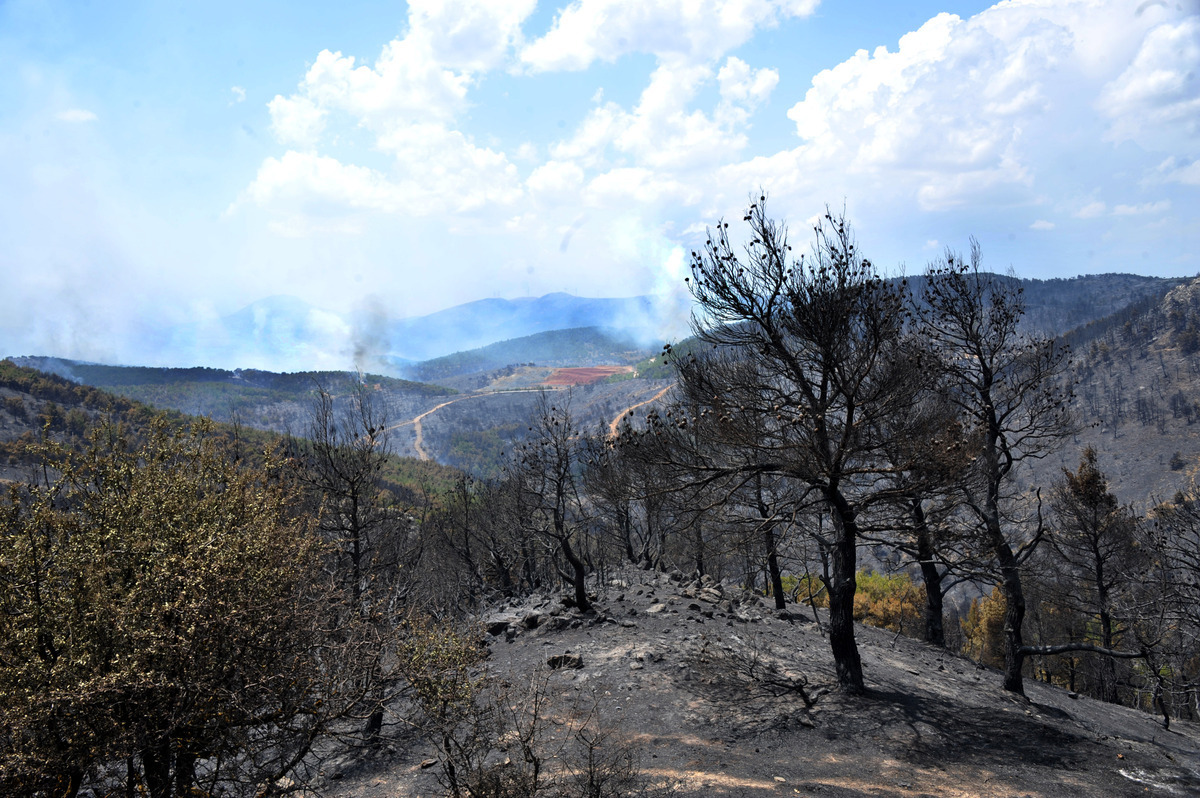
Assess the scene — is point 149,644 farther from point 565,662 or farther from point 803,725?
point 803,725

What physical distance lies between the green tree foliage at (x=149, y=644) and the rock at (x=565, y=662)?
6.82 metres

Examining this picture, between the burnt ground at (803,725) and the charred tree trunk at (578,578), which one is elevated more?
the charred tree trunk at (578,578)

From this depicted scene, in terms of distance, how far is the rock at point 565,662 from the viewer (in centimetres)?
1323

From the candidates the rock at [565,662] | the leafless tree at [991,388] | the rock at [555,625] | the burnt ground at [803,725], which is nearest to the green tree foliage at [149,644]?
the burnt ground at [803,725]

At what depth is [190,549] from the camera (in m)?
6.04

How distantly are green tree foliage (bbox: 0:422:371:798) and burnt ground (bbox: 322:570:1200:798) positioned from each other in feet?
12.5

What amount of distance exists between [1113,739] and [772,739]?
6553 mm

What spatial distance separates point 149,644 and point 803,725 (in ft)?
31.5

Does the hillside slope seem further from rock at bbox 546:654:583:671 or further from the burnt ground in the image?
rock at bbox 546:654:583:671

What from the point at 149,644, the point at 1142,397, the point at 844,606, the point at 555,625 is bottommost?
the point at 555,625

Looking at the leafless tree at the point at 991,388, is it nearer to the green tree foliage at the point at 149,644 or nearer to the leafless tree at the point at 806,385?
the leafless tree at the point at 806,385

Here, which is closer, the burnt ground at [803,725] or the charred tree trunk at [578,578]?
the burnt ground at [803,725]

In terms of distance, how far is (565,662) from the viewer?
528 inches

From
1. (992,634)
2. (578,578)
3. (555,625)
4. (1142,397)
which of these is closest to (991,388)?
(578,578)
